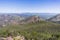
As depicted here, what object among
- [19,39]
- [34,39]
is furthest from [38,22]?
[19,39]

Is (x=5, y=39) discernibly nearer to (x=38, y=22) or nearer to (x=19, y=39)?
(x=19, y=39)

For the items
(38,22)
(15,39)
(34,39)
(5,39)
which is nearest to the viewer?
(5,39)

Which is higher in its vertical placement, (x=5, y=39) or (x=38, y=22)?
(x=5, y=39)

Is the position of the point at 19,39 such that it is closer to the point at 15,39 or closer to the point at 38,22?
the point at 15,39

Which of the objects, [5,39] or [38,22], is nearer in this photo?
[5,39]

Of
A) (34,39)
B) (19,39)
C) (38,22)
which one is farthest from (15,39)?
(38,22)

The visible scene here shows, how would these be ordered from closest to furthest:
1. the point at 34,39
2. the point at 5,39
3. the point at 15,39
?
the point at 5,39 < the point at 15,39 < the point at 34,39

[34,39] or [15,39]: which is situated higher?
[15,39]

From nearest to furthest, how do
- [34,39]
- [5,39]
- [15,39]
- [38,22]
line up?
[5,39], [15,39], [34,39], [38,22]

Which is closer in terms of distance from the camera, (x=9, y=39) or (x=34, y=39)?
(x=9, y=39)
